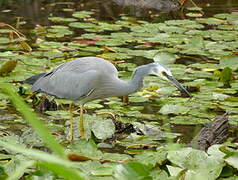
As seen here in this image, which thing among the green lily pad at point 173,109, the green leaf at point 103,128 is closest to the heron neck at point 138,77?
the green leaf at point 103,128

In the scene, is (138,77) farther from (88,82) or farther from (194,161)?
(194,161)

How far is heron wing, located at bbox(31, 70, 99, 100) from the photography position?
4.99 metres

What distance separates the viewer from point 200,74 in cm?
656

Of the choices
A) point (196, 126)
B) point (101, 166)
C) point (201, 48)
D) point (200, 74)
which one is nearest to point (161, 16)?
point (201, 48)

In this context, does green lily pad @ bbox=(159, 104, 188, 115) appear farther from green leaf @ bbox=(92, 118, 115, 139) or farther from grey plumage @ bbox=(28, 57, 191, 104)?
green leaf @ bbox=(92, 118, 115, 139)

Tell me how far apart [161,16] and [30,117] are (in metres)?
8.34

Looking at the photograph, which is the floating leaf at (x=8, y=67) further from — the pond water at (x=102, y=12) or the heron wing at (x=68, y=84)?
the heron wing at (x=68, y=84)

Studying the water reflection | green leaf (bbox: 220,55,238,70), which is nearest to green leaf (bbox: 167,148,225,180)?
green leaf (bbox: 220,55,238,70)

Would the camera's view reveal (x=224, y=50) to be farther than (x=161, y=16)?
No

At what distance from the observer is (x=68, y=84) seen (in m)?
5.12

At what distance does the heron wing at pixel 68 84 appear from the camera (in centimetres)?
499

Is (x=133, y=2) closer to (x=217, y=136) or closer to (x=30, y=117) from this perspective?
(x=217, y=136)

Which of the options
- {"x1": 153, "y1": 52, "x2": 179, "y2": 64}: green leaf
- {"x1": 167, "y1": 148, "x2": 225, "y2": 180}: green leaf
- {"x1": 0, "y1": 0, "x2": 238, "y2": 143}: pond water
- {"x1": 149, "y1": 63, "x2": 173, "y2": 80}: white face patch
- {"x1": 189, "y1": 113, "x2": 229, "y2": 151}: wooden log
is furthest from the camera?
{"x1": 0, "y1": 0, "x2": 238, "y2": 143}: pond water

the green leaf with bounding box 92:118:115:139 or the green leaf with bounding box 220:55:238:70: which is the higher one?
the green leaf with bounding box 92:118:115:139
